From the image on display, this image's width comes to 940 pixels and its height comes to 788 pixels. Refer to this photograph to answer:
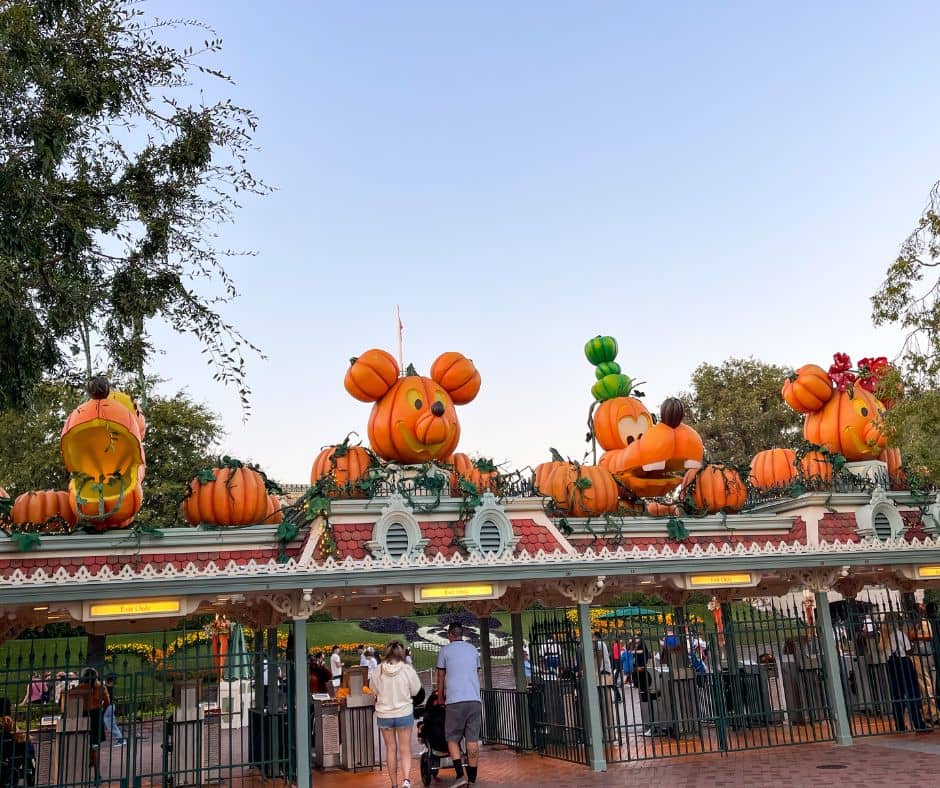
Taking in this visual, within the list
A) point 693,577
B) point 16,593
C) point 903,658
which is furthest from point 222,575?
Answer: point 903,658

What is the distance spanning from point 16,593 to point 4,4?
21.9 feet

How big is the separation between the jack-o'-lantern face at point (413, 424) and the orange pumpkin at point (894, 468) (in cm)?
785

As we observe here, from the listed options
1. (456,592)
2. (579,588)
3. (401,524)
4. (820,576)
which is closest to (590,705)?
(579,588)

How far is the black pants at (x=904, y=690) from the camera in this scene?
1343cm

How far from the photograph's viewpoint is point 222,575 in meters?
10.5

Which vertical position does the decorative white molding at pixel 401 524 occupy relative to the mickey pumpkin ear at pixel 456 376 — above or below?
below

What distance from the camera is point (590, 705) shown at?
38.8 feet

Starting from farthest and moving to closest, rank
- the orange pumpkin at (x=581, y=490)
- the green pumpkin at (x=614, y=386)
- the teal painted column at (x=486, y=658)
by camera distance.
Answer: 1. the green pumpkin at (x=614, y=386)
2. the teal painted column at (x=486, y=658)
3. the orange pumpkin at (x=581, y=490)

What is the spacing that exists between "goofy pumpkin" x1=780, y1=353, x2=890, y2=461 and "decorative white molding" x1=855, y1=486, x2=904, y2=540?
148 centimetres

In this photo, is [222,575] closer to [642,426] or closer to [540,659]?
[540,659]

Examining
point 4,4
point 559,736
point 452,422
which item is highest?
point 4,4

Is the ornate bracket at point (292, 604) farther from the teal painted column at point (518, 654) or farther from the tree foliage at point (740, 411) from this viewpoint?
the tree foliage at point (740, 411)

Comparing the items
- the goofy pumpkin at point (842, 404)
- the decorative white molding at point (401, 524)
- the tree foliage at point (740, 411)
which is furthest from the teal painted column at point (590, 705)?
the tree foliage at point (740, 411)

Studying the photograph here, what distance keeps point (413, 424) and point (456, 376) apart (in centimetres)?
123
